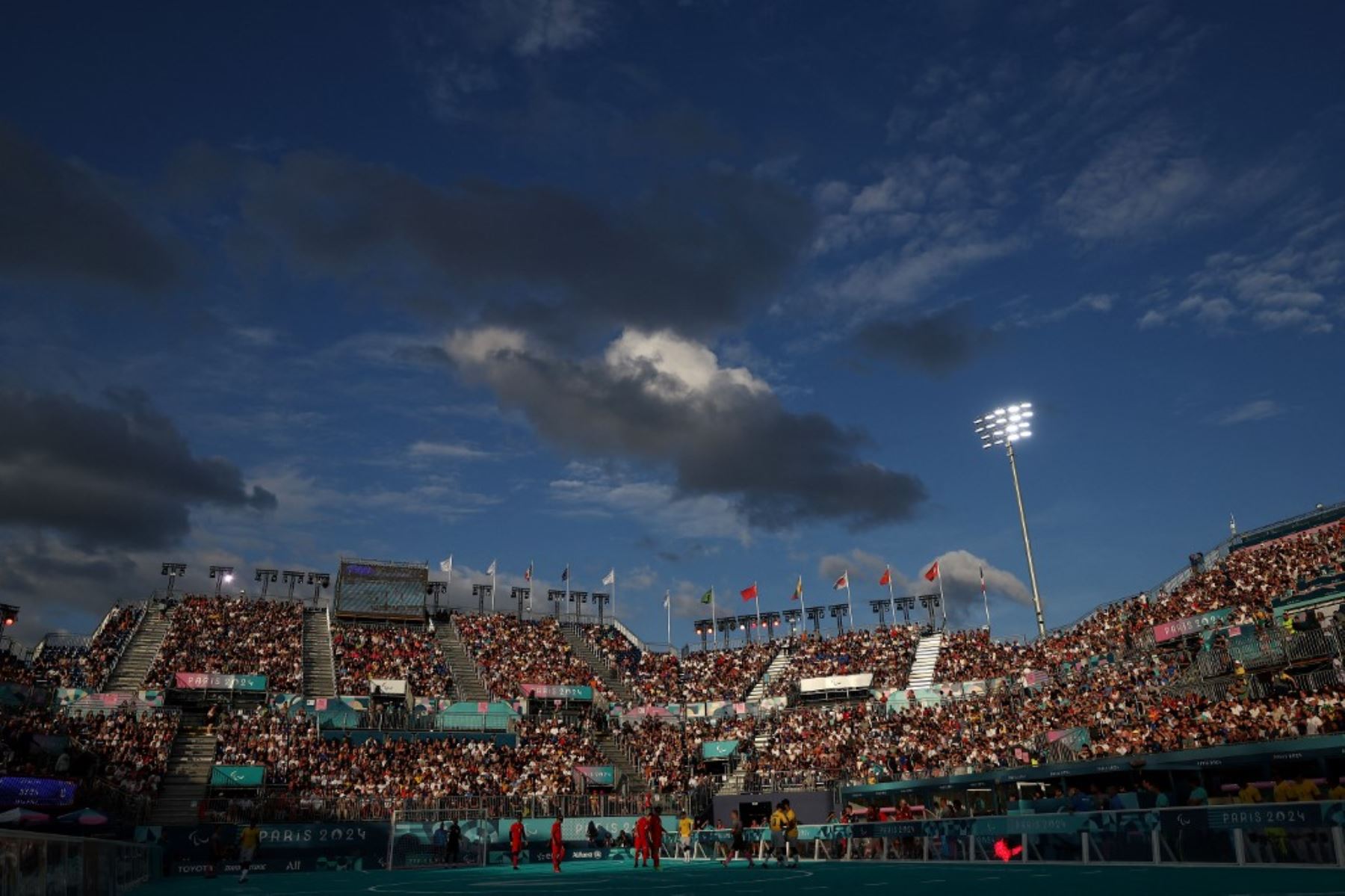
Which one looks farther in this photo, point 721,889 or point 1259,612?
point 1259,612

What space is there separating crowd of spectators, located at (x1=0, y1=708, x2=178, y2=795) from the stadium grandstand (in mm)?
170

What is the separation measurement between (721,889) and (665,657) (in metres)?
58.1

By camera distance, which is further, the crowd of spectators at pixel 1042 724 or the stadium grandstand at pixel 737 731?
the crowd of spectators at pixel 1042 724

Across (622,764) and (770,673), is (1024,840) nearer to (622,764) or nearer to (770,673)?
(622,764)

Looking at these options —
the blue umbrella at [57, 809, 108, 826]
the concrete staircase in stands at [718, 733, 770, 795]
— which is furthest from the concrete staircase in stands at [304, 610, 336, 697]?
the concrete staircase in stands at [718, 733, 770, 795]

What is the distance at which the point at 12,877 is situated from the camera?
11.6m

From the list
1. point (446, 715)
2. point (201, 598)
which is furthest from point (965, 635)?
point (201, 598)

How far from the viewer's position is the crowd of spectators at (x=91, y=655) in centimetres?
5509

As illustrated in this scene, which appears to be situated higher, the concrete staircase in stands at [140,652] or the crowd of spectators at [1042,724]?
the concrete staircase in stands at [140,652]

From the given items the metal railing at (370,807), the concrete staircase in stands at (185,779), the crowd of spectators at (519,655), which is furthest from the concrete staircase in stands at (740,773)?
the concrete staircase in stands at (185,779)

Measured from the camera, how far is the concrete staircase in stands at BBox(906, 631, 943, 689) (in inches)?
2504

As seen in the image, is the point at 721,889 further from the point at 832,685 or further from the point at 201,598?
the point at 201,598

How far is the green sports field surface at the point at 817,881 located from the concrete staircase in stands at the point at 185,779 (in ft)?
27.9

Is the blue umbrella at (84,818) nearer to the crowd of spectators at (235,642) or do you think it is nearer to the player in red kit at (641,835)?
the player in red kit at (641,835)
